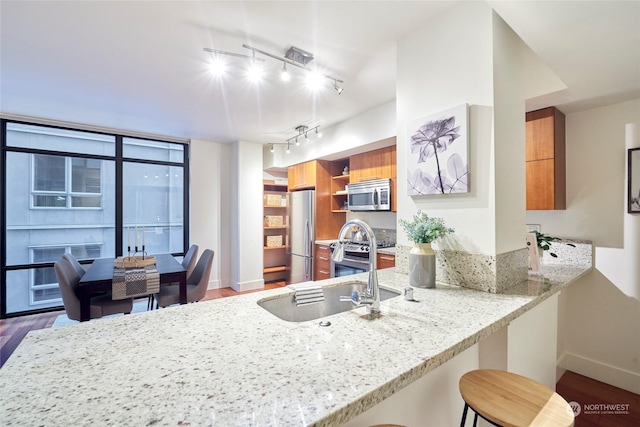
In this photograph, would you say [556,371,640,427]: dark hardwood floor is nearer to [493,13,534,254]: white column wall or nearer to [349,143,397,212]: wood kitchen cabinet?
[493,13,534,254]: white column wall

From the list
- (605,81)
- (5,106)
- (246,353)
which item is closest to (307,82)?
(605,81)

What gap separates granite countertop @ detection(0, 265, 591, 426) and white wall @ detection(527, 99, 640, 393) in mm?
1733

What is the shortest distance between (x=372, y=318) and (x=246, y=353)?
1.69 feet

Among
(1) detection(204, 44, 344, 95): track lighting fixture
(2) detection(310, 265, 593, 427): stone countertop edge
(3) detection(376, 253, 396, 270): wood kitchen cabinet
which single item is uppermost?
(1) detection(204, 44, 344, 95): track lighting fixture

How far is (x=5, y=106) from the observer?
330cm

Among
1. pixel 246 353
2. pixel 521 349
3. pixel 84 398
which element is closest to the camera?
pixel 84 398

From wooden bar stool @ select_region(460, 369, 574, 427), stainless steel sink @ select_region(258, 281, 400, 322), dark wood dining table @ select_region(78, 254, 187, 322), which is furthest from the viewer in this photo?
dark wood dining table @ select_region(78, 254, 187, 322)

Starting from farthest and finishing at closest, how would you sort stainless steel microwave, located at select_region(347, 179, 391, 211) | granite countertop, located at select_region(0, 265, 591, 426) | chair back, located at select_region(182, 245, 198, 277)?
chair back, located at select_region(182, 245, 198, 277)
stainless steel microwave, located at select_region(347, 179, 391, 211)
granite countertop, located at select_region(0, 265, 591, 426)

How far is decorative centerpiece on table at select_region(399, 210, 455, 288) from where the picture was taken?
5.21 feet

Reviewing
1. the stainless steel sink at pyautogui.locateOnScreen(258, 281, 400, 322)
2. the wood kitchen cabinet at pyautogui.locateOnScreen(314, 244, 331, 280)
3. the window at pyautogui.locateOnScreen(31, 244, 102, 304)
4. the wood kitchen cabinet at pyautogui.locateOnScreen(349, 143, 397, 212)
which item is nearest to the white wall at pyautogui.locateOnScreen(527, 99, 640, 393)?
the wood kitchen cabinet at pyautogui.locateOnScreen(349, 143, 397, 212)

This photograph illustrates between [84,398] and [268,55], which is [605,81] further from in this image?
[84,398]

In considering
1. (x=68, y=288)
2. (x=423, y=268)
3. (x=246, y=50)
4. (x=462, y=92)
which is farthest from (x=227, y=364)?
(x=68, y=288)

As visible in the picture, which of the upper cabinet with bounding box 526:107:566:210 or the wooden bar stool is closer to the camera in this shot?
the wooden bar stool

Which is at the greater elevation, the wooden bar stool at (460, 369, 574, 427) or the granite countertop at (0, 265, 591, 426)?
the granite countertop at (0, 265, 591, 426)
